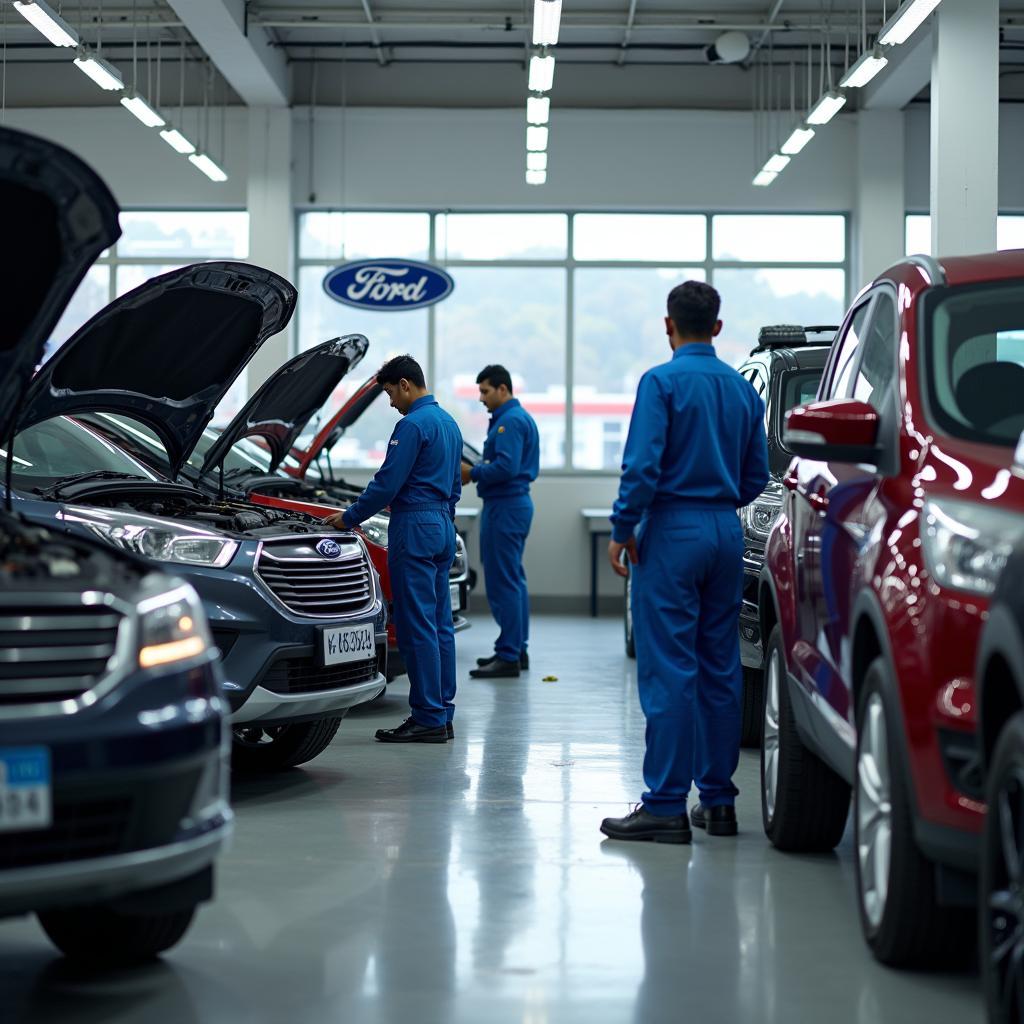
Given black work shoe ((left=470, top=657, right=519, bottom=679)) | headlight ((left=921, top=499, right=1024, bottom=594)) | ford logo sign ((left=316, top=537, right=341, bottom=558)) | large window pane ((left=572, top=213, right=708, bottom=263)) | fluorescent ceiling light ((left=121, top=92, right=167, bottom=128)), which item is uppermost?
fluorescent ceiling light ((left=121, top=92, right=167, bottom=128))

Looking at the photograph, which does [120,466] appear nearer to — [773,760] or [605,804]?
[605,804]

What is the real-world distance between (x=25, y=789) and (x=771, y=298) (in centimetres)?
1335

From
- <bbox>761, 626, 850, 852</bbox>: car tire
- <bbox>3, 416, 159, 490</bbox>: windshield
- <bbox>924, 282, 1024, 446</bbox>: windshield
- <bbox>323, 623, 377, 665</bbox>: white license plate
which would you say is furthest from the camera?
<bbox>3, 416, 159, 490</bbox>: windshield

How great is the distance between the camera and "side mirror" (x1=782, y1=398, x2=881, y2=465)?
3430 millimetres

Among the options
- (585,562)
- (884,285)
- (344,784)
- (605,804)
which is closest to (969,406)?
(884,285)

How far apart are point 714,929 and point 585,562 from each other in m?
11.1

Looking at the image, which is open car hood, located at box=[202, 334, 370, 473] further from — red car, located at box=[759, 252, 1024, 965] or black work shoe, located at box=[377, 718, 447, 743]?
red car, located at box=[759, 252, 1024, 965]

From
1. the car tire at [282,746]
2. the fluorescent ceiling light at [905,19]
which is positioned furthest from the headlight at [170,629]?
the fluorescent ceiling light at [905,19]

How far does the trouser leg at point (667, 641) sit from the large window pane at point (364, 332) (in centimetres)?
1078

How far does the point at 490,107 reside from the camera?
48.8ft

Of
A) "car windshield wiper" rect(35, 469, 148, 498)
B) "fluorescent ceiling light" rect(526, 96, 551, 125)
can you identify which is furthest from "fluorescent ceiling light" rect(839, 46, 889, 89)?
"car windshield wiper" rect(35, 469, 148, 498)

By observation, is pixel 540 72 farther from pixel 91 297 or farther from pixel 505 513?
pixel 91 297

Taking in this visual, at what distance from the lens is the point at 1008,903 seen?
2412 millimetres

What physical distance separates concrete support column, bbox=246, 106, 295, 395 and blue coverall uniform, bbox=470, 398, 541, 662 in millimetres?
5876
